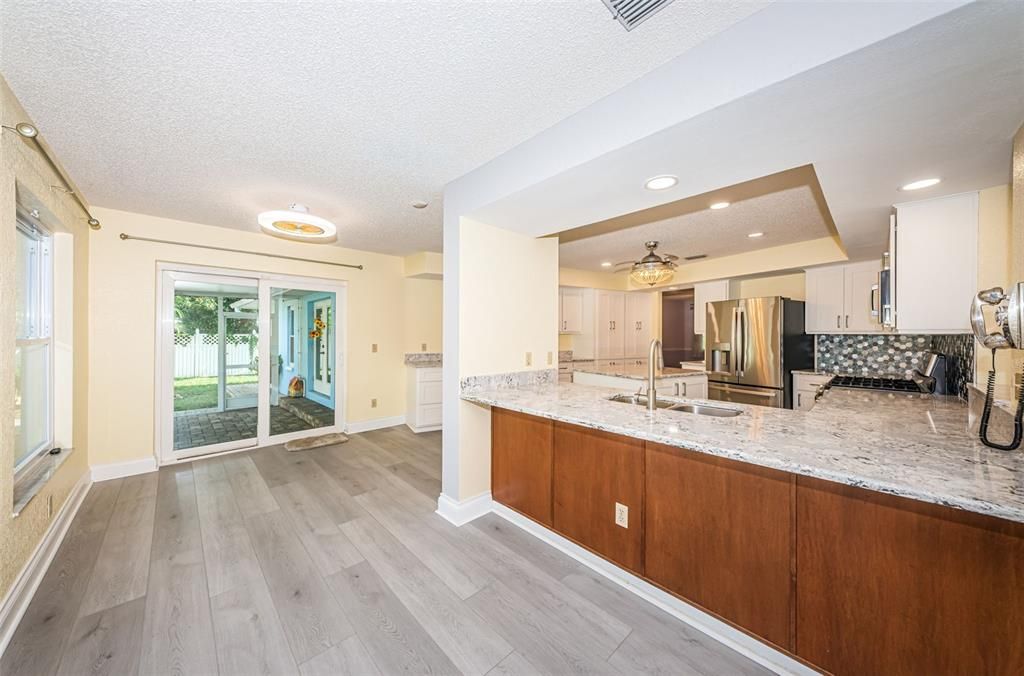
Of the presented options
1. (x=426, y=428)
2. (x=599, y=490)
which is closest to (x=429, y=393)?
(x=426, y=428)

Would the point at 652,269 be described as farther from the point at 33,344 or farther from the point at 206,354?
the point at 206,354

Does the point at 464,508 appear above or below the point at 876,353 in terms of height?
below

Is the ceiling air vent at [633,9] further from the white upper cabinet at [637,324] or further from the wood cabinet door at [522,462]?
the white upper cabinet at [637,324]

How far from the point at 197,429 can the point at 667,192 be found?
538 cm

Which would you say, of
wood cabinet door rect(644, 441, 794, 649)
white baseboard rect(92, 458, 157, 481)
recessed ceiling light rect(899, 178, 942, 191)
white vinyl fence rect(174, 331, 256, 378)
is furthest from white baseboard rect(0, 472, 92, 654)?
recessed ceiling light rect(899, 178, 942, 191)

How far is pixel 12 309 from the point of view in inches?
69.9

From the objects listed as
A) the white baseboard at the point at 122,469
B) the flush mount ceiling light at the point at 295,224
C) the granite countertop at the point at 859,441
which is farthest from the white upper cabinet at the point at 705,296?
the white baseboard at the point at 122,469

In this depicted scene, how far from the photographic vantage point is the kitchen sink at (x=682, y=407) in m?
2.29

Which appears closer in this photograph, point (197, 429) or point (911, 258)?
point (911, 258)

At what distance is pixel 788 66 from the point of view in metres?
1.18

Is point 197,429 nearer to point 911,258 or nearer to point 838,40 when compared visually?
point 838,40

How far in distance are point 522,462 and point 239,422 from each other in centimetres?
381

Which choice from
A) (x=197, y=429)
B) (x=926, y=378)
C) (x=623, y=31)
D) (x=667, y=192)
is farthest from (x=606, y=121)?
(x=197, y=429)

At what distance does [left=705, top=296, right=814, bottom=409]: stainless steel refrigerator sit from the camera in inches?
168
